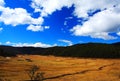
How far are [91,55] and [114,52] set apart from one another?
860 cm

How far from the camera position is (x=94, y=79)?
113 ft

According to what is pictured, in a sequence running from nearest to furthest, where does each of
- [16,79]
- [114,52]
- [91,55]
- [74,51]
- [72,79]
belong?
[16,79] → [72,79] → [114,52] → [91,55] → [74,51]

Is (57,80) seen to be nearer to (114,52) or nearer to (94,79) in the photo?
(94,79)

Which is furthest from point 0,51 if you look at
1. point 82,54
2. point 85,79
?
point 85,79

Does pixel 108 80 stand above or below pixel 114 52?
below

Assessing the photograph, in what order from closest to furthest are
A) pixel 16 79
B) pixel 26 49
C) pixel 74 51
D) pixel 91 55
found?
1. pixel 16 79
2. pixel 91 55
3. pixel 74 51
4. pixel 26 49

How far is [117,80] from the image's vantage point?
34062mm

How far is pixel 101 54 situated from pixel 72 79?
5503cm

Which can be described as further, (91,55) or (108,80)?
(91,55)

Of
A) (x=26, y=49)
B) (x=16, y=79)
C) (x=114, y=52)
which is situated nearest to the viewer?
(x=16, y=79)

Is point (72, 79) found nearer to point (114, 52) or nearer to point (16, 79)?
point (16, 79)

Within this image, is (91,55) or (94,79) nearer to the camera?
(94,79)

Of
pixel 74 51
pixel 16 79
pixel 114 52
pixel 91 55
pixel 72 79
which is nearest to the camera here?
pixel 16 79

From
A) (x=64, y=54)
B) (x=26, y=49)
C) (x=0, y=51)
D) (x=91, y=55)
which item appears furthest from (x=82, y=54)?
(x=26, y=49)
